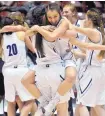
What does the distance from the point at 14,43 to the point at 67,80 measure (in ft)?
3.36

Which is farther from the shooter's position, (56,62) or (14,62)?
(14,62)

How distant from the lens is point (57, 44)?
405 cm

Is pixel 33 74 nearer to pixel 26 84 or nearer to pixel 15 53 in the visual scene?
pixel 26 84

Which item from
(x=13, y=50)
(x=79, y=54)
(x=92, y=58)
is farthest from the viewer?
(x=13, y=50)

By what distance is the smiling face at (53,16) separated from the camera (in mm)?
3893

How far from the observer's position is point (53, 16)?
3.90 meters

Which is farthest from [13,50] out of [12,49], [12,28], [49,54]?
[49,54]

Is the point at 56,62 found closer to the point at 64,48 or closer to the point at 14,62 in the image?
the point at 64,48

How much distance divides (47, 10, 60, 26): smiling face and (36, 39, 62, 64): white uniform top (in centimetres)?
22

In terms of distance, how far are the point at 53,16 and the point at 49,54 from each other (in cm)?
40

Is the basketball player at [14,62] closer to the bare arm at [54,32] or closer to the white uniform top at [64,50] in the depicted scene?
the white uniform top at [64,50]

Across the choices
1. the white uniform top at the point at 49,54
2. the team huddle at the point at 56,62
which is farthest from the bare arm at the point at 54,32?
the white uniform top at the point at 49,54

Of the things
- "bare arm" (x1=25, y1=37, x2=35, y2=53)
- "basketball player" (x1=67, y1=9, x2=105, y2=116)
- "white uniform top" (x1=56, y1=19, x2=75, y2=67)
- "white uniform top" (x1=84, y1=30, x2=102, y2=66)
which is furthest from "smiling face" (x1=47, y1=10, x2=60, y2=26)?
"bare arm" (x1=25, y1=37, x2=35, y2=53)

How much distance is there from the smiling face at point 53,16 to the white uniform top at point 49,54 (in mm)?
220
